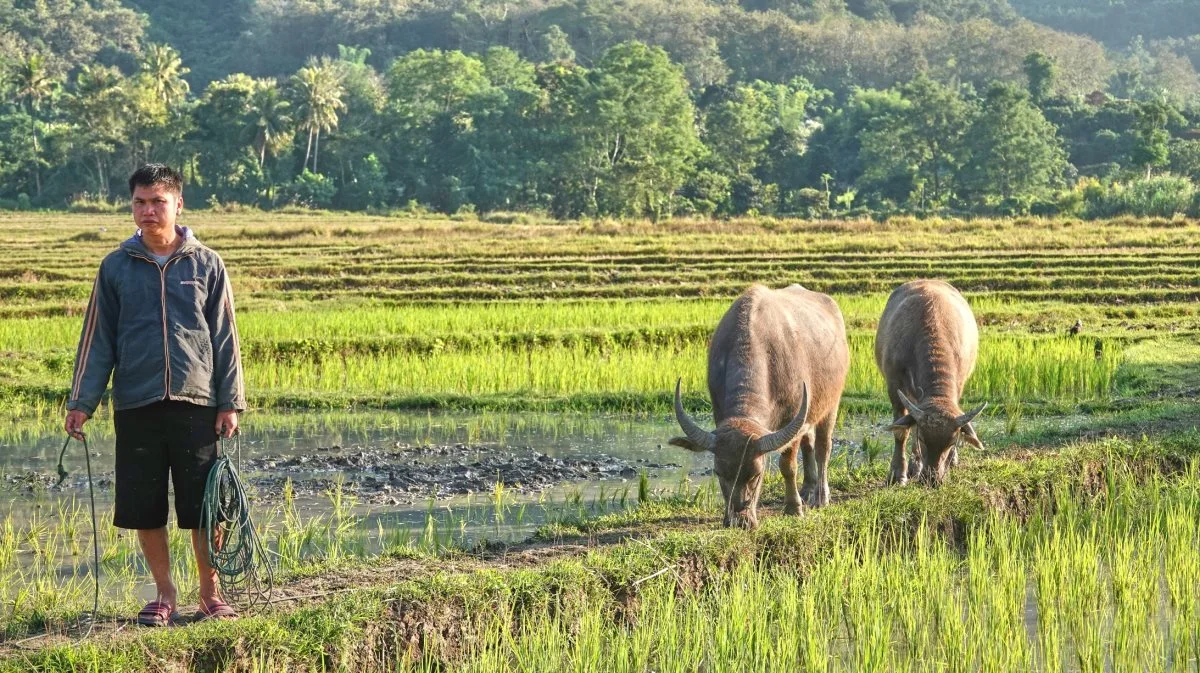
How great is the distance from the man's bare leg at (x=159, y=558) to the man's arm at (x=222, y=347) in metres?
0.46

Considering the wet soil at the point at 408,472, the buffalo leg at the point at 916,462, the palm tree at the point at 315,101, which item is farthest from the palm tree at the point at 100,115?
the buffalo leg at the point at 916,462

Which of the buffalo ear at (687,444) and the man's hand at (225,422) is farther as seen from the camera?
the buffalo ear at (687,444)

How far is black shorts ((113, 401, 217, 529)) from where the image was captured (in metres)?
4.88

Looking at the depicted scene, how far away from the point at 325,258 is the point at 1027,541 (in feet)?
69.8

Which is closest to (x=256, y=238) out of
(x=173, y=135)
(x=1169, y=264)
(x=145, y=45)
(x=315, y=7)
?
(x=1169, y=264)

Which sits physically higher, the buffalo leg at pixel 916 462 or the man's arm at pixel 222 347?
the man's arm at pixel 222 347

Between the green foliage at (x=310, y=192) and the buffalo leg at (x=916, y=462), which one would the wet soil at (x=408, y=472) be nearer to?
the buffalo leg at (x=916, y=462)

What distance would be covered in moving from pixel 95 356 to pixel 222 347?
1.40 ft

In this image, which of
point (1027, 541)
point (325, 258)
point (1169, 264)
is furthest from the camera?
point (325, 258)

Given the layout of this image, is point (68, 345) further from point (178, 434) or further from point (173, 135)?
point (173, 135)

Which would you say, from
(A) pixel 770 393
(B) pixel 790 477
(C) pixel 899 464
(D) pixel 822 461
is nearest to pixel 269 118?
(C) pixel 899 464

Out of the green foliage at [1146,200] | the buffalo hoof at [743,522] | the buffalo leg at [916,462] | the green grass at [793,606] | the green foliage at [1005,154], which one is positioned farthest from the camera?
the green foliage at [1005,154]

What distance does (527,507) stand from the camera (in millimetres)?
7832

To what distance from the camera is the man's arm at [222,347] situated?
494cm
